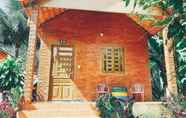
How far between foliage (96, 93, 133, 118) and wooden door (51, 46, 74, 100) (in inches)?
120

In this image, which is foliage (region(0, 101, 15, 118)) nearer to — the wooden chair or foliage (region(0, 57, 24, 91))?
foliage (region(0, 57, 24, 91))

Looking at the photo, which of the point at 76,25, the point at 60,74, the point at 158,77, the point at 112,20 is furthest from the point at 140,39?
the point at 158,77

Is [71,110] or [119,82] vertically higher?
[119,82]

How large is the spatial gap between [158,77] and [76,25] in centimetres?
967

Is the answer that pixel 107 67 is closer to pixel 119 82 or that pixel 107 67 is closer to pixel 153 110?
pixel 119 82

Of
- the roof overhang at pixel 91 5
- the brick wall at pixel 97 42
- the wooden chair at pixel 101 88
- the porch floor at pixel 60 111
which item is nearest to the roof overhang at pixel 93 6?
the roof overhang at pixel 91 5

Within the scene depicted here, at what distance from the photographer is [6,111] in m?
7.98

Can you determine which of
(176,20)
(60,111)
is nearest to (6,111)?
(60,111)

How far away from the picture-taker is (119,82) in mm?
11953

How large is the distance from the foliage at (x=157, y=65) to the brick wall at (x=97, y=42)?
565cm

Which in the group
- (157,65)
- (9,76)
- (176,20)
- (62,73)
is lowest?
(9,76)

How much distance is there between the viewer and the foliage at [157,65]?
18250mm

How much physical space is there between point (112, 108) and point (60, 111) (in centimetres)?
177

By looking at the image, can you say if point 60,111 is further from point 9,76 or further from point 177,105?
point 9,76
